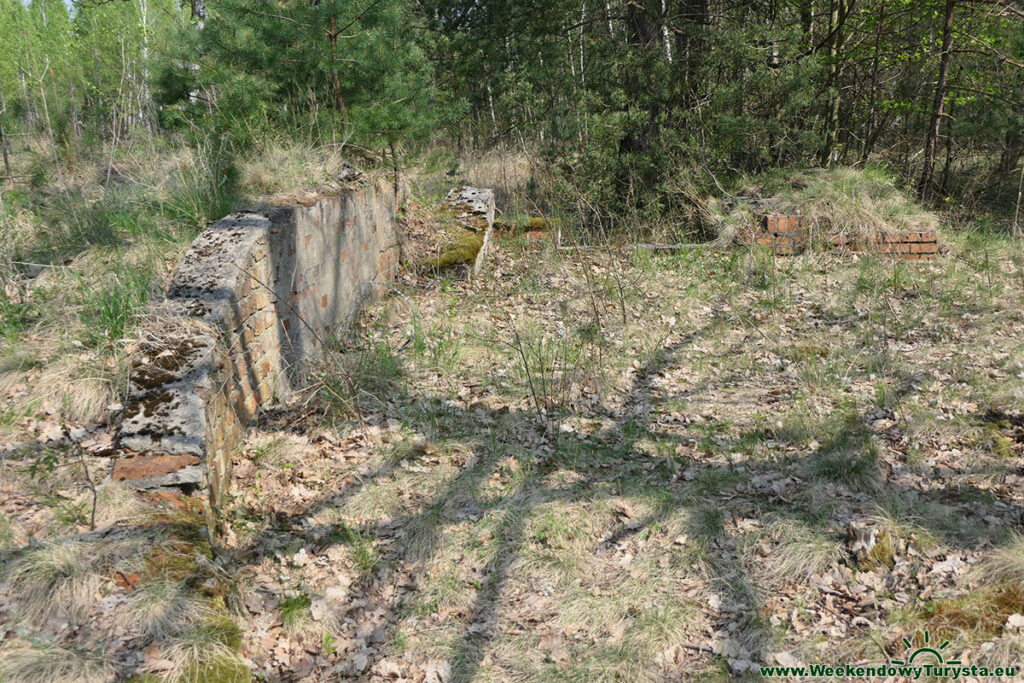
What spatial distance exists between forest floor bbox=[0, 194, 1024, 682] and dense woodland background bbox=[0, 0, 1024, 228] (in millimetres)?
2546

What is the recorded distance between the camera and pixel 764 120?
894 cm

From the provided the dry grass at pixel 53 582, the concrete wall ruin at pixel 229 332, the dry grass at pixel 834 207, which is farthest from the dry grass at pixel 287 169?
the dry grass at pixel 834 207

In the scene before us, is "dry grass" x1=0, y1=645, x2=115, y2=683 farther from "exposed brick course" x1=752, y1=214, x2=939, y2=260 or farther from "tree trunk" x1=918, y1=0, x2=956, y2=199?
"tree trunk" x1=918, y1=0, x2=956, y2=199

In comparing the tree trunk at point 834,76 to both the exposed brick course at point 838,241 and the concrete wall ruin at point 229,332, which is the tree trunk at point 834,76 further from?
the concrete wall ruin at point 229,332

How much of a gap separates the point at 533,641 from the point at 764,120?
7.78m

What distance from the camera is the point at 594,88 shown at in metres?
9.20

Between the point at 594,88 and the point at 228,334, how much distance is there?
6.69 m

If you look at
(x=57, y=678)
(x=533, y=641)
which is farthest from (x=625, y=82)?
(x=57, y=678)

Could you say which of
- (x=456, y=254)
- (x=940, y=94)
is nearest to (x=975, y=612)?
(x=456, y=254)

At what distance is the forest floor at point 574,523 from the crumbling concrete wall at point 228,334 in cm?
20

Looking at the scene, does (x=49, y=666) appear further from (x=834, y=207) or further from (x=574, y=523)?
(x=834, y=207)

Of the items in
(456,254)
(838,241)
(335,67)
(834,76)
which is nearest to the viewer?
(335,67)

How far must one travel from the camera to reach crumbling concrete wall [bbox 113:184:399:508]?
11.1ft

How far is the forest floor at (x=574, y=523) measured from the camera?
2807 millimetres
